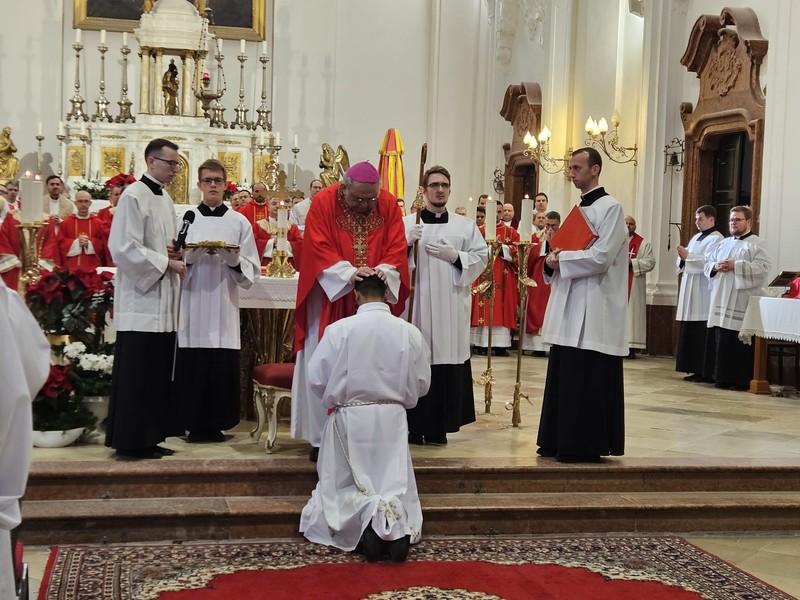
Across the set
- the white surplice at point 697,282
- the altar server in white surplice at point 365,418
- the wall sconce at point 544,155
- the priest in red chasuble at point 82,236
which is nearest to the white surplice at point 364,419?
the altar server in white surplice at point 365,418

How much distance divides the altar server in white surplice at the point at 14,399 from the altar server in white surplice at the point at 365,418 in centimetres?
252

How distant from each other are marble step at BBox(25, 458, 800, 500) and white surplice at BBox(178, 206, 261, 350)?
3.05 ft

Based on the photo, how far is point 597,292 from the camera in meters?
5.83

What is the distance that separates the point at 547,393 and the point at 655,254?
6968 millimetres

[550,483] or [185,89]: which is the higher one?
[185,89]

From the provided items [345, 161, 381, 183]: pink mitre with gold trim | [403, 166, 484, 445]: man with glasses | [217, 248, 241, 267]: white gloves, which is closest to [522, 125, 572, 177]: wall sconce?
[403, 166, 484, 445]: man with glasses

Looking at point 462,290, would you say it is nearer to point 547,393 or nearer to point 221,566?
point 547,393

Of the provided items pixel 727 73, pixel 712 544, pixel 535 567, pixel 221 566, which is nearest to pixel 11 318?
pixel 221 566

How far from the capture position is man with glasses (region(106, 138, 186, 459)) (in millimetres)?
5551

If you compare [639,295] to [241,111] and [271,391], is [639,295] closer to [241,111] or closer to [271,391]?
[241,111]

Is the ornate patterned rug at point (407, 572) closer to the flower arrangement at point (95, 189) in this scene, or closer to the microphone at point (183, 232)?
the microphone at point (183, 232)

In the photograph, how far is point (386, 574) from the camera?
4406 mm

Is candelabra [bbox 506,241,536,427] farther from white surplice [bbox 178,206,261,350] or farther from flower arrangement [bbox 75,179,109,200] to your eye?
flower arrangement [bbox 75,179,109,200]

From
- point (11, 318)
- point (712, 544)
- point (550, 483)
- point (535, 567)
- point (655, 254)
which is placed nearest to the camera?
point (11, 318)
